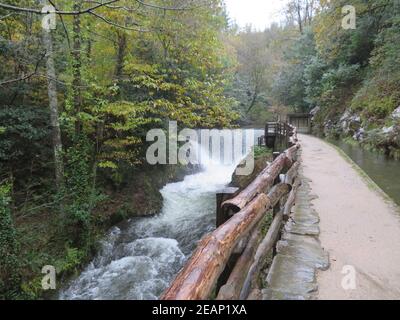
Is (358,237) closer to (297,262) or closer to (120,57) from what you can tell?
(297,262)

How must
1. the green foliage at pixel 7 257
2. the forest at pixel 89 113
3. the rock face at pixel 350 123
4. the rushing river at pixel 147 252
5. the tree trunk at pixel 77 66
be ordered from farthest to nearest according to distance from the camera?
the rock face at pixel 350 123
the tree trunk at pixel 77 66
the forest at pixel 89 113
the rushing river at pixel 147 252
the green foliage at pixel 7 257

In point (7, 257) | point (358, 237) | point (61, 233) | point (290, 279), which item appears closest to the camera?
point (290, 279)

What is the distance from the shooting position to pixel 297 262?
11.1 ft


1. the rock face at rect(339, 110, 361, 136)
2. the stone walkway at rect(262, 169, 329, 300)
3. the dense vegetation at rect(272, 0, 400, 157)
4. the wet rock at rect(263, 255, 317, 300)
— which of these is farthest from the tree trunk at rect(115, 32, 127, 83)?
the rock face at rect(339, 110, 361, 136)

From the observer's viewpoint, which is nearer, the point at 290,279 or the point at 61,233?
the point at 290,279

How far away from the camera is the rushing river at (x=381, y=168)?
6951 millimetres

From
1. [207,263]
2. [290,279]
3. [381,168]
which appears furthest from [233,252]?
[381,168]

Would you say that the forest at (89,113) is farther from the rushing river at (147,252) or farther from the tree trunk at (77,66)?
the rushing river at (147,252)

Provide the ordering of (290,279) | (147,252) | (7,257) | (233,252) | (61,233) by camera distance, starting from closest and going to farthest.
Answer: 1. (233,252)
2. (290,279)
3. (7,257)
4. (61,233)
5. (147,252)

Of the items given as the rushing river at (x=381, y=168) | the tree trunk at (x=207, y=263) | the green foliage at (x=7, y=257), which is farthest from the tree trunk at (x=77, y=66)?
the rushing river at (x=381, y=168)

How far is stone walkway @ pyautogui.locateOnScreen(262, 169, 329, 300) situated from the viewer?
2838 mm

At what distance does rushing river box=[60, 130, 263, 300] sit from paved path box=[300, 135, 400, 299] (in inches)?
143

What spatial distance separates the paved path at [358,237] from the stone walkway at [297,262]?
0.35 feet

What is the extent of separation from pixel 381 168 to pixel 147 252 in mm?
7584
